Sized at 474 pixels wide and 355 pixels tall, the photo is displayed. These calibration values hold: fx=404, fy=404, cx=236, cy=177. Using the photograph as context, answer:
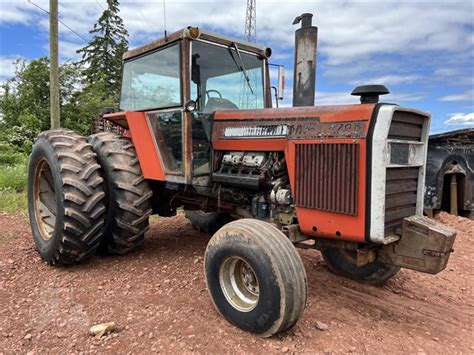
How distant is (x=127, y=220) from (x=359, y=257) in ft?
7.71

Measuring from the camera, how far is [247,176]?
12.3 feet

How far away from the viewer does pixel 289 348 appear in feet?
9.05

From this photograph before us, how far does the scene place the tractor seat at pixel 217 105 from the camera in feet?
13.6

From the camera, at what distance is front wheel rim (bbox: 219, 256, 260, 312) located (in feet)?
10.2

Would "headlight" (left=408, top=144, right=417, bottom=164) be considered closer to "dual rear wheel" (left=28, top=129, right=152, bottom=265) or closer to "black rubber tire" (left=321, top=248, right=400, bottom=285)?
"black rubber tire" (left=321, top=248, right=400, bottom=285)

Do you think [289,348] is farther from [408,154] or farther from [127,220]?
[127,220]

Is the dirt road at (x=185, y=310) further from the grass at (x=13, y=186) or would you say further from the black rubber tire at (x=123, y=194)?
the grass at (x=13, y=186)

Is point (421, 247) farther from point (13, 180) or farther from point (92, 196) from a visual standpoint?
point (13, 180)

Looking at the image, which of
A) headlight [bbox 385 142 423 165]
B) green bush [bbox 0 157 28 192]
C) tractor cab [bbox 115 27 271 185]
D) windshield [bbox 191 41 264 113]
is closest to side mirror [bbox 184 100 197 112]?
tractor cab [bbox 115 27 271 185]

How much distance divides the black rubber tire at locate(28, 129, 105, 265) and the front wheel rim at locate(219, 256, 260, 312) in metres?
1.65

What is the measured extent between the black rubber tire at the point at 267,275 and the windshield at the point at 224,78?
1581 millimetres

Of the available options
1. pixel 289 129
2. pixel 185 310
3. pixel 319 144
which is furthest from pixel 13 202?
pixel 319 144

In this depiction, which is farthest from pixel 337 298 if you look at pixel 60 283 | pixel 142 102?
pixel 142 102

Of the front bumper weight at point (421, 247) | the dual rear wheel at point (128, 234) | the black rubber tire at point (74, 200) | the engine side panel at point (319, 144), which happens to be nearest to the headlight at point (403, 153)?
the engine side panel at point (319, 144)
